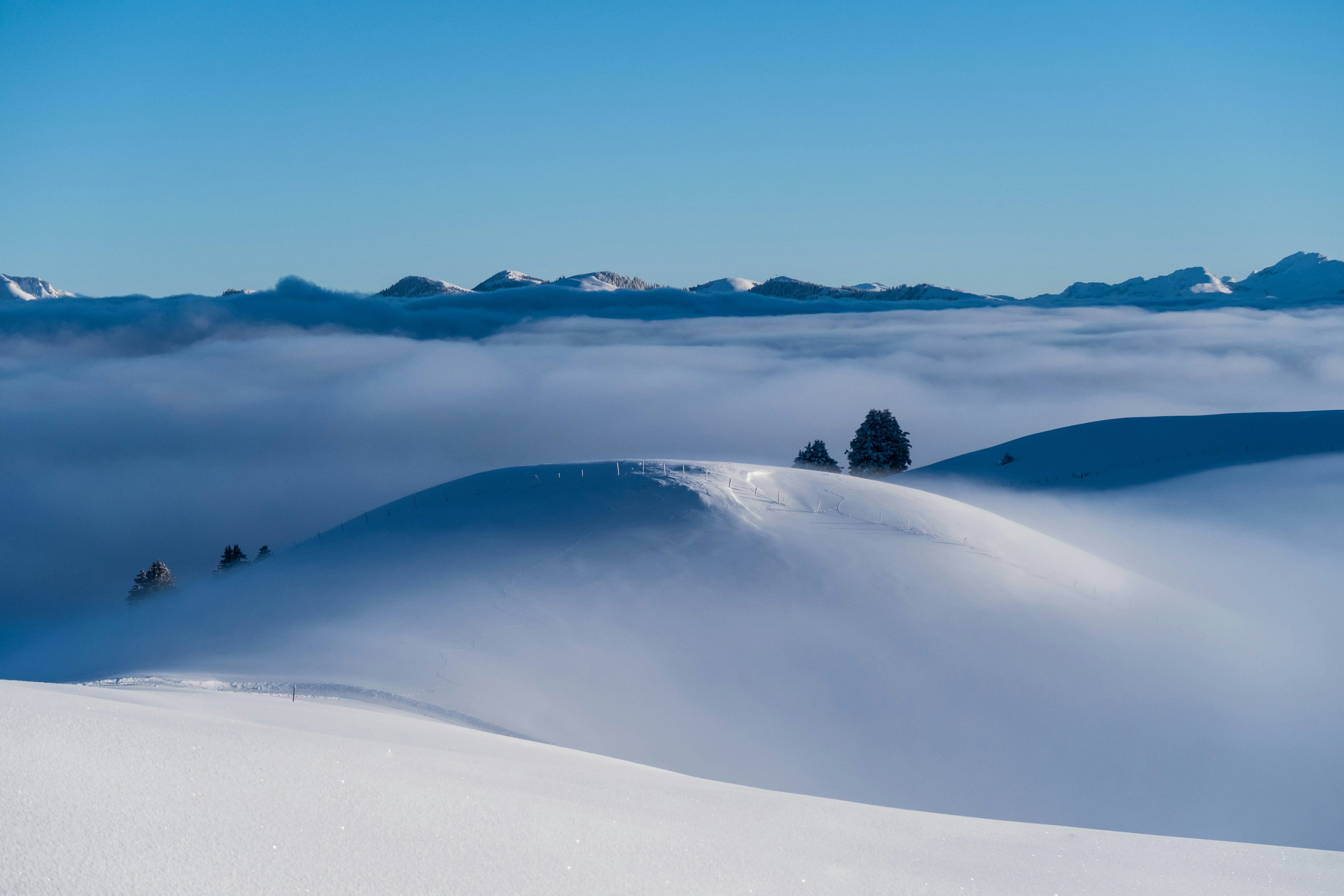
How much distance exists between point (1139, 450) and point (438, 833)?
59882 millimetres

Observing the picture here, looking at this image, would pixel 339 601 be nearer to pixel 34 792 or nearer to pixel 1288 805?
pixel 34 792

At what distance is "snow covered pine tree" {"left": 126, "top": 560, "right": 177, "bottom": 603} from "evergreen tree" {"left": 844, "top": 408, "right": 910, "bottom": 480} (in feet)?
134

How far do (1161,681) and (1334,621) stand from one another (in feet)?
33.3

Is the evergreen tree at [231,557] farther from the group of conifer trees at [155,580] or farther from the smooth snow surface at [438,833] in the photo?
the smooth snow surface at [438,833]

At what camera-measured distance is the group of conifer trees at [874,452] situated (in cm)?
5975

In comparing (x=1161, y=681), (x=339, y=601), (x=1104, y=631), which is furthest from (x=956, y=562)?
(x=339, y=601)

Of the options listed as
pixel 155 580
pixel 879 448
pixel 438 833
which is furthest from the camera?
pixel 879 448

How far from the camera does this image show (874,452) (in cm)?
6031

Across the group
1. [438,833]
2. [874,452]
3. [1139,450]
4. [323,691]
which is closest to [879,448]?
[874,452]

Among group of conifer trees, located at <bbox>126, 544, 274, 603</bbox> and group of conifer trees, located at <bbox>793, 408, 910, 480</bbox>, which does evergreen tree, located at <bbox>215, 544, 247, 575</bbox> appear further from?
group of conifer trees, located at <bbox>793, 408, 910, 480</bbox>

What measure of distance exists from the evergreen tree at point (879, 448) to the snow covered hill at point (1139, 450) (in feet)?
3.71

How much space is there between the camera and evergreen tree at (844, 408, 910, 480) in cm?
5994

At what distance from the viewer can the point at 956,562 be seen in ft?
71.8

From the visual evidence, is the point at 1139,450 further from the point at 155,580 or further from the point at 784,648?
the point at 155,580
